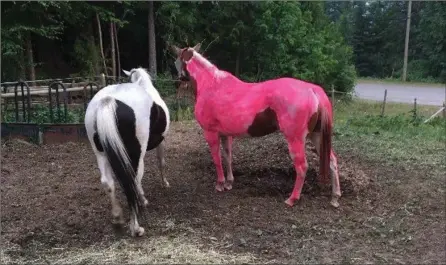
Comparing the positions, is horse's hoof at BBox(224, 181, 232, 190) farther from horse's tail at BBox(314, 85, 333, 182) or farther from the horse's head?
the horse's head

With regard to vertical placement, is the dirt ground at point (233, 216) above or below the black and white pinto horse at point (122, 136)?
below

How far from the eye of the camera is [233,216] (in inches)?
177

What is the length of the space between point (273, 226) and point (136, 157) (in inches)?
55.2

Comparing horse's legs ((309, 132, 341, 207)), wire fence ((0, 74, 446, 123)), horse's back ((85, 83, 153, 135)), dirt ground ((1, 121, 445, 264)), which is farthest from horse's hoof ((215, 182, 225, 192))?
wire fence ((0, 74, 446, 123))

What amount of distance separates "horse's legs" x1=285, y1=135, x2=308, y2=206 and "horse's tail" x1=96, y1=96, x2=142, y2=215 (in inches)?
64.2

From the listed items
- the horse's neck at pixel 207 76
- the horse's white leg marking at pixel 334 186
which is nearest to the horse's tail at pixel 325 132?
the horse's white leg marking at pixel 334 186

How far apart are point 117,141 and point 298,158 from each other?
188cm

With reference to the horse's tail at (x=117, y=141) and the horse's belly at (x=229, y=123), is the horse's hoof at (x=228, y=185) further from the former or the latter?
the horse's tail at (x=117, y=141)

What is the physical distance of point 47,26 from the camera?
15.6 metres

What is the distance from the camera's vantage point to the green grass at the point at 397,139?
263 inches

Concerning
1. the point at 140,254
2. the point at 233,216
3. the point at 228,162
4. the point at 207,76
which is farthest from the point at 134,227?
the point at 207,76

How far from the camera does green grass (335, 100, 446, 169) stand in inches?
263

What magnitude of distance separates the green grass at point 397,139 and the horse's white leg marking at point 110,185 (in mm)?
4012

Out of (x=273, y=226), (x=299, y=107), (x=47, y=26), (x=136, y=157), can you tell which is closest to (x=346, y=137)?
(x=299, y=107)
